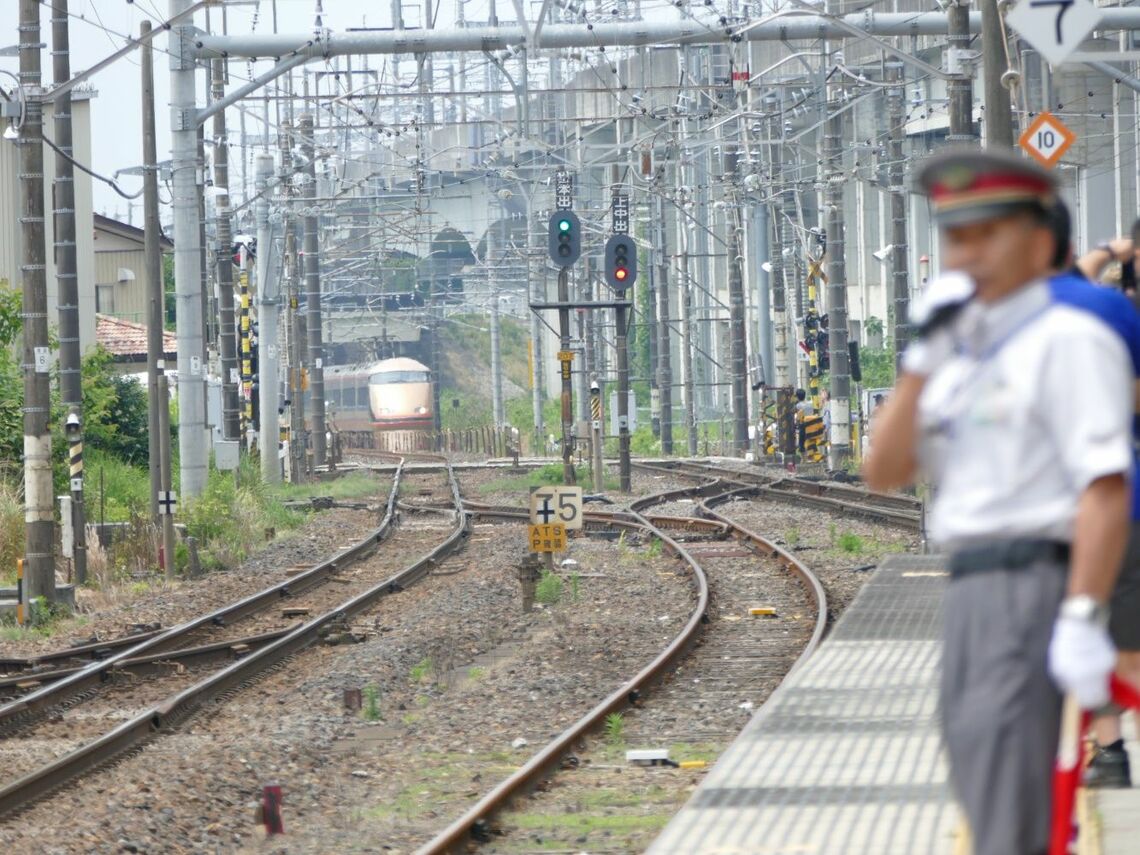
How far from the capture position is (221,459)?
30688 millimetres

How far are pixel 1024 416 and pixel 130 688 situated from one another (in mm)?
11375

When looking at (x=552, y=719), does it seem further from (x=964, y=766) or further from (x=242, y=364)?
(x=242, y=364)

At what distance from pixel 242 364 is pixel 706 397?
2973cm

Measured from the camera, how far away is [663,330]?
1877 inches

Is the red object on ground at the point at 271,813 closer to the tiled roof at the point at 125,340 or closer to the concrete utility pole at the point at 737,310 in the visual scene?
the concrete utility pole at the point at 737,310

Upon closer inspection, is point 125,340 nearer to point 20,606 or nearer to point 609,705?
point 20,606

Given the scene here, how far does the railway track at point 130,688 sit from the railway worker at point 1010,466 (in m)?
6.83

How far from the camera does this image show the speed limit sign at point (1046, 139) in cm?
1562

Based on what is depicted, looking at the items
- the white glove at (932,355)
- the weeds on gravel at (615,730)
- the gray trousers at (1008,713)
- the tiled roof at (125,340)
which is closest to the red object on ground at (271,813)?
the weeds on gravel at (615,730)

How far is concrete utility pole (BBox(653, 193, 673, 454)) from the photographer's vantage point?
46.0 meters

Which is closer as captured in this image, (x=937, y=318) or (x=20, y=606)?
(x=937, y=318)

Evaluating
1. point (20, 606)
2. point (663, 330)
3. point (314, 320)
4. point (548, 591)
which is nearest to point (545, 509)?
point (548, 591)

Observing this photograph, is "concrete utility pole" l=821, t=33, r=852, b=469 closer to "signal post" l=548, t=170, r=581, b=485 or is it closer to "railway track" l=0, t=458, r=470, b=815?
"signal post" l=548, t=170, r=581, b=485

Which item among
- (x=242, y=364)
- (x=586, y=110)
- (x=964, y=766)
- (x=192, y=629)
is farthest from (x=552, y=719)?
(x=586, y=110)
